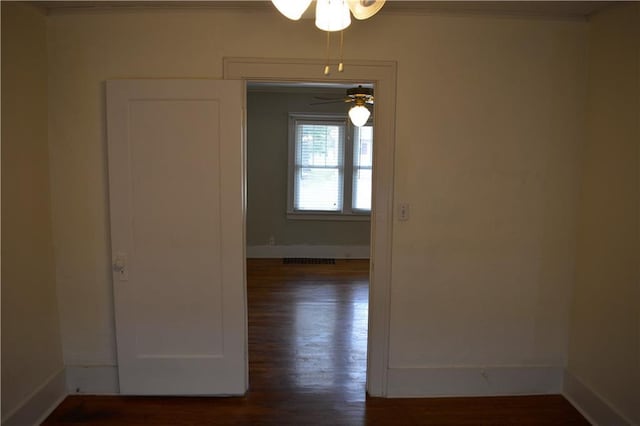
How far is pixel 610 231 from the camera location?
92.1 inches

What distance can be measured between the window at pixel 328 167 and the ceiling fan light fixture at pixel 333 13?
5.19 m

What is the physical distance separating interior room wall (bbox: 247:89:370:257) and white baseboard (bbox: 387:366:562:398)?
4.09m

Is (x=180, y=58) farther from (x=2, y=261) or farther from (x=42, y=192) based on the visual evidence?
(x=2, y=261)

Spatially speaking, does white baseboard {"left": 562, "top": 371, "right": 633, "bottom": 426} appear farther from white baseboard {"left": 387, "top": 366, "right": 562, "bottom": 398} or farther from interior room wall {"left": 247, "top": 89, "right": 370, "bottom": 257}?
interior room wall {"left": 247, "top": 89, "right": 370, "bottom": 257}

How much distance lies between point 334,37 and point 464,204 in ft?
4.39

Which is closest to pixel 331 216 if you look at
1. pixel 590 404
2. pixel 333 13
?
pixel 590 404

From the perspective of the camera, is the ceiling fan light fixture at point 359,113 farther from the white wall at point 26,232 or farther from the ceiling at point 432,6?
the white wall at point 26,232

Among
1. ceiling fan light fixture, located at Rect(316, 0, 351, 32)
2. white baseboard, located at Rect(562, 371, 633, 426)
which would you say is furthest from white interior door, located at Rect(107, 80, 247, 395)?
white baseboard, located at Rect(562, 371, 633, 426)

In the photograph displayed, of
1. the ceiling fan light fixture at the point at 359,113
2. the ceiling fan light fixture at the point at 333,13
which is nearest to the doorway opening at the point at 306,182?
the ceiling fan light fixture at the point at 359,113

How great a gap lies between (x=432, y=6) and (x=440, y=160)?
36.1 inches

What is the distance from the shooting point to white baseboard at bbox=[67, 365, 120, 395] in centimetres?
267

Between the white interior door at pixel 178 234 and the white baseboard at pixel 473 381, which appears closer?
the white interior door at pixel 178 234

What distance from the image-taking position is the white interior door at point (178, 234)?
2.44 metres

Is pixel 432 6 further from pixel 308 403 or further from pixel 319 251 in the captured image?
pixel 319 251
